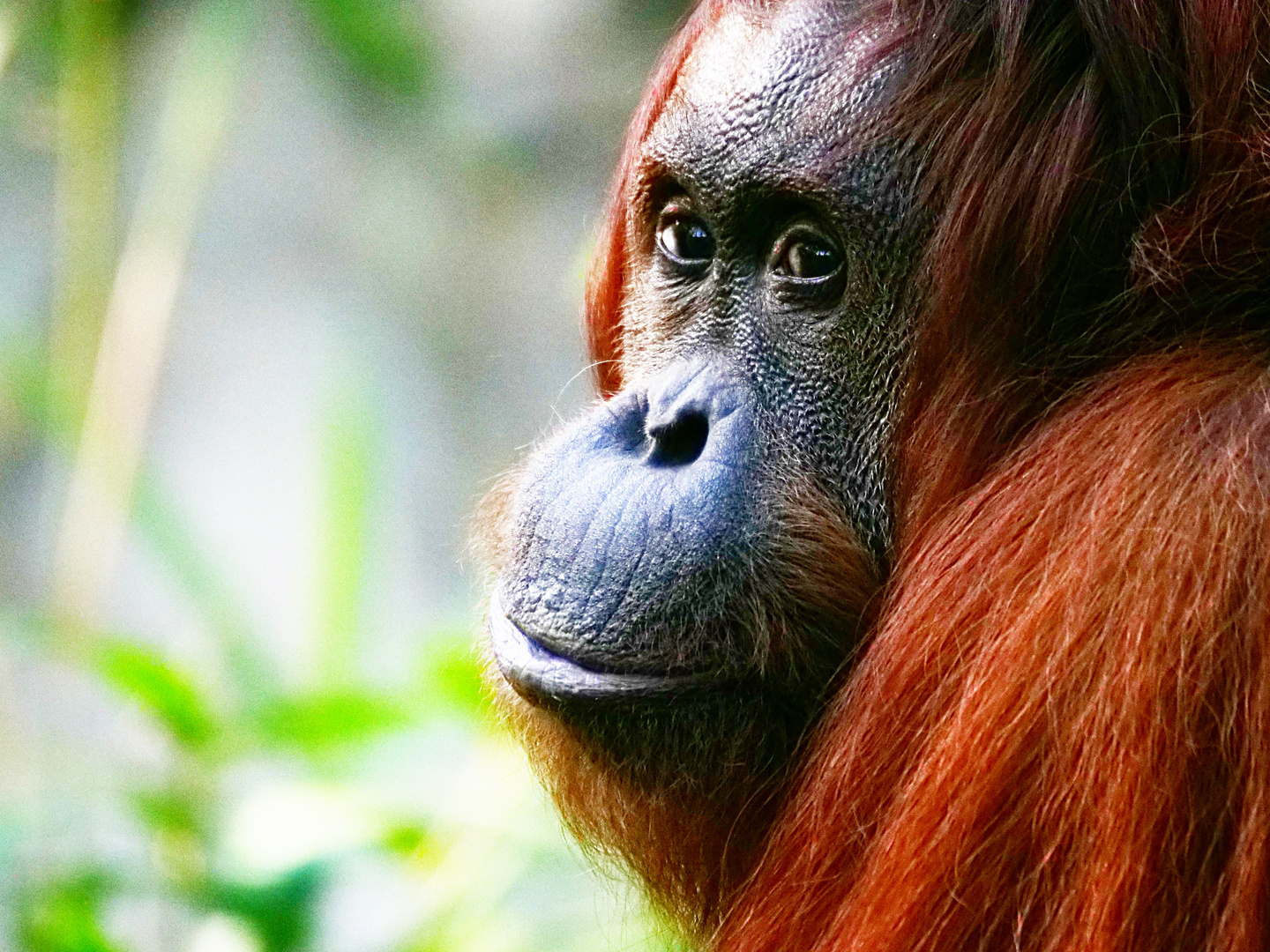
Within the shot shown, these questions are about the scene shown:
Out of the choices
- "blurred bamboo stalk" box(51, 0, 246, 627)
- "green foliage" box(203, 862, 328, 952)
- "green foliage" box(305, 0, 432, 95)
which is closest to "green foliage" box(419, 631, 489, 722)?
"green foliage" box(203, 862, 328, 952)

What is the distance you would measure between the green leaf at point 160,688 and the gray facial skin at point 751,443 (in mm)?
1233

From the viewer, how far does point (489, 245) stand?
4.25 meters

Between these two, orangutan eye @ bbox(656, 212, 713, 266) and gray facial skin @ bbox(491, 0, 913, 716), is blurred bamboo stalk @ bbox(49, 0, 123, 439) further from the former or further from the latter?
gray facial skin @ bbox(491, 0, 913, 716)

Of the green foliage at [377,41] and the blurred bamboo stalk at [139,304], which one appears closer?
the blurred bamboo stalk at [139,304]

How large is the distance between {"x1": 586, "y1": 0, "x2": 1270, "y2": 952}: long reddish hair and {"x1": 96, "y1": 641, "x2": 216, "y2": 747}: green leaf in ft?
4.68

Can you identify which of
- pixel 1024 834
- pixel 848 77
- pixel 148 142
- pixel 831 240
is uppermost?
pixel 148 142

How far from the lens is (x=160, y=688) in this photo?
243cm

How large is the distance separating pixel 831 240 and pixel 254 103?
3317 millimetres

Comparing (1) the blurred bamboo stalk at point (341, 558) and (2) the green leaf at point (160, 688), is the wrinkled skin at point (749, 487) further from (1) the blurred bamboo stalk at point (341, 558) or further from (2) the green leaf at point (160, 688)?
(1) the blurred bamboo stalk at point (341, 558)

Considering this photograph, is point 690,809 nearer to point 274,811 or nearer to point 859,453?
point 859,453

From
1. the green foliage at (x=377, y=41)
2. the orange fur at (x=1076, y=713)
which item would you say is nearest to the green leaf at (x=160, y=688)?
the orange fur at (x=1076, y=713)

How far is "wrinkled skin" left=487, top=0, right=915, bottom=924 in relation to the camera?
4.11 feet

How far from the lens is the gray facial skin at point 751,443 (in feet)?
4.11

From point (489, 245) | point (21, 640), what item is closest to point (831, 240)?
point (21, 640)
